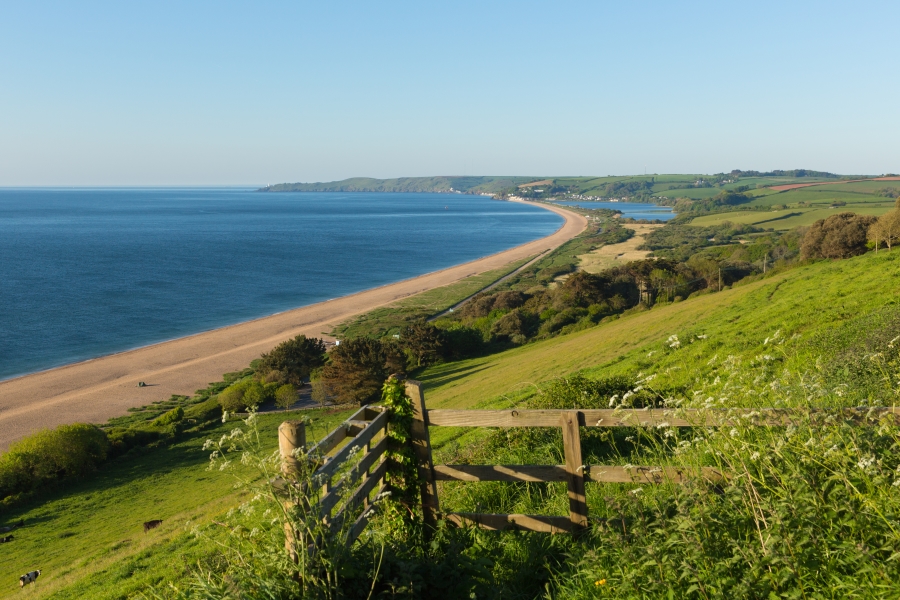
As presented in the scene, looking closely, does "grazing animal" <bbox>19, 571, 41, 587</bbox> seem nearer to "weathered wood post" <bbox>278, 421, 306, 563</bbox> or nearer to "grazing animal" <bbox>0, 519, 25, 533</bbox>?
"grazing animal" <bbox>0, 519, 25, 533</bbox>

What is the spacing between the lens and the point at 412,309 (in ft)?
205

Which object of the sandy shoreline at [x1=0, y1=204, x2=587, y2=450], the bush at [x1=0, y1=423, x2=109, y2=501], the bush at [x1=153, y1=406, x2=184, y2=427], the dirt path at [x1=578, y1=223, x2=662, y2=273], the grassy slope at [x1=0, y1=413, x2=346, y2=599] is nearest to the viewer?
the grassy slope at [x1=0, y1=413, x2=346, y2=599]

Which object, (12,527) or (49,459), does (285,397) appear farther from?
(12,527)

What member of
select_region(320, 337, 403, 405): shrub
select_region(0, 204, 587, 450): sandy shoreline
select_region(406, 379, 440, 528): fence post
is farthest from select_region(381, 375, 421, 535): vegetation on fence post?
select_region(0, 204, 587, 450): sandy shoreline

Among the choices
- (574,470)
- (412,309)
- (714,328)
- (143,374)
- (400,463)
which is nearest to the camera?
(574,470)

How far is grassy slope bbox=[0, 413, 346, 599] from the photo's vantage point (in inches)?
480

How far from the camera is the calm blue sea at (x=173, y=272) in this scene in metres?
56.2

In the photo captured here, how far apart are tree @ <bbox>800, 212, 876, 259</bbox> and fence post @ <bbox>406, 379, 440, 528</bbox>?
3805 cm

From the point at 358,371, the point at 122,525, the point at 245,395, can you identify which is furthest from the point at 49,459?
the point at 358,371

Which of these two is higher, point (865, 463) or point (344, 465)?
point (865, 463)

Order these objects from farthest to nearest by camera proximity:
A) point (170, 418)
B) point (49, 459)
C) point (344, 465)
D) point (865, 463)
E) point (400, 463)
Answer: point (170, 418) → point (49, 459) → point (400, 463) → point (344, 465) → point (865, 463)

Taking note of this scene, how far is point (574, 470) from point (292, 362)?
38428mm

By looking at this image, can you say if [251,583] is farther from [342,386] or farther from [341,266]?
[341,266]

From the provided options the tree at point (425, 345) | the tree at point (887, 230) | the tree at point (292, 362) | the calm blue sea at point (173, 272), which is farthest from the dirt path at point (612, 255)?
the tree at point (292, 362)
